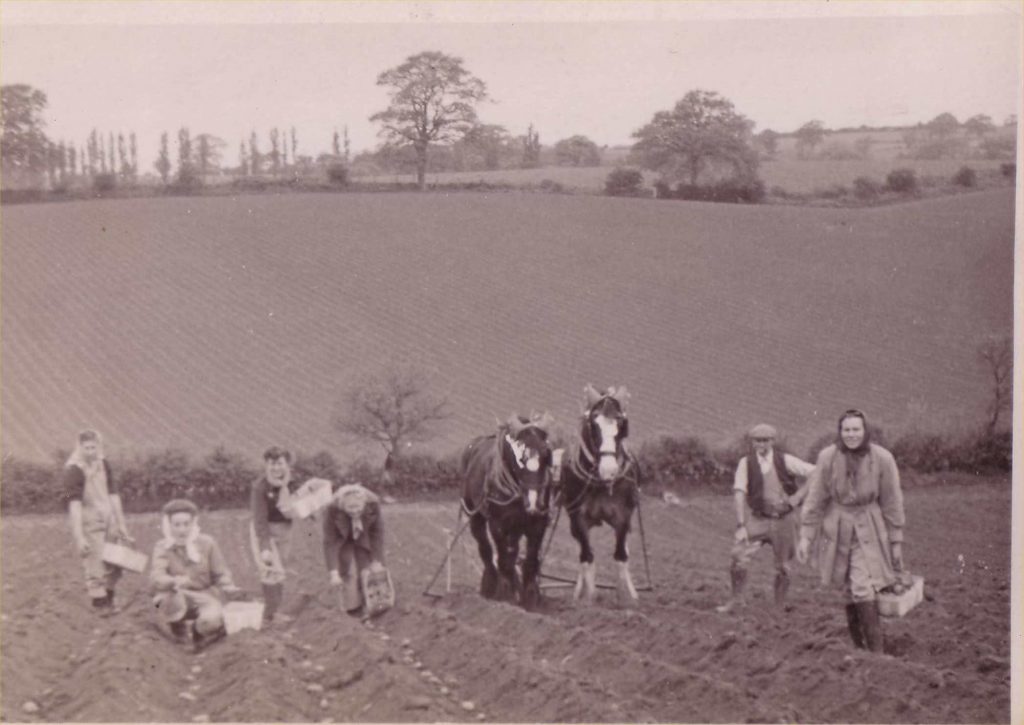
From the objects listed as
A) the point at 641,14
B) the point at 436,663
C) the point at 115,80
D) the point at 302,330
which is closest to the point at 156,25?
the point at 115,80

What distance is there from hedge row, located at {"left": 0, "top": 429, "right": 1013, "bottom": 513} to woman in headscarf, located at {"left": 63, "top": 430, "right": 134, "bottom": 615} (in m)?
0.17

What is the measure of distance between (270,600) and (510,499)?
1903mm

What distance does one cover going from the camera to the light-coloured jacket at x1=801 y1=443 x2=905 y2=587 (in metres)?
8.84

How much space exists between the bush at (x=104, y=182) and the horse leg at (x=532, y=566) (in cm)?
424

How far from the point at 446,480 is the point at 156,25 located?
163 inches

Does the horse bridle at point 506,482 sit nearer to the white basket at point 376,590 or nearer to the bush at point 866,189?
the white basket at point 376,590

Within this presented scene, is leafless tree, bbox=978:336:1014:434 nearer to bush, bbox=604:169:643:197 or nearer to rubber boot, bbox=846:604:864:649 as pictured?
rubber boot, bbox=846:604:864:649

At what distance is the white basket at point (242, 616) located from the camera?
30.6 ft

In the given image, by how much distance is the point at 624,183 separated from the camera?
10.8 m

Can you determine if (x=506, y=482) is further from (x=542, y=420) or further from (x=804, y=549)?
(x=804, y=549)

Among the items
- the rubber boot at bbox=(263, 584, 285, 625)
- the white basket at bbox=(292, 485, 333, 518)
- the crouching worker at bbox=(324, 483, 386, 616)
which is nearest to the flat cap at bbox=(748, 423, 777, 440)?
the crouching worker at bbox=(324, 483, 386, 616)

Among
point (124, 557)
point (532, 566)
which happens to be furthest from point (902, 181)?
point (124, 557)

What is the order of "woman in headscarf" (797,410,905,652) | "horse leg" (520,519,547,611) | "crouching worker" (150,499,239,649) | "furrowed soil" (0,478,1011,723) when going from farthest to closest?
"horse leg" (520,519,547,611) → "crouching worker" (150,499,239,649) → "woman in headscarf" (797,410,905,652) → "furrowed soil" (0,478,1011,723)

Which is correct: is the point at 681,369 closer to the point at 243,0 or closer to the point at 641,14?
the point at 641,14
